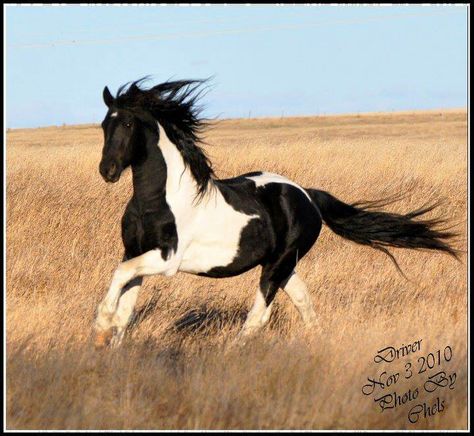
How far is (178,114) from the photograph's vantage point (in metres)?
6.37

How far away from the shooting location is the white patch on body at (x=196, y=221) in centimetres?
616

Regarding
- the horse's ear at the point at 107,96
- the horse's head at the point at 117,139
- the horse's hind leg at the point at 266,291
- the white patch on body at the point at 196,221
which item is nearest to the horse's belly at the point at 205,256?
the white patch on body at the point at 196,221

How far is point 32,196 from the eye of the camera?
12.5 m

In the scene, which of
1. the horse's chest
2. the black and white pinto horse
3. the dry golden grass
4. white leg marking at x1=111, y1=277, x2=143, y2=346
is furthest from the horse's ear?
the dry golden grass

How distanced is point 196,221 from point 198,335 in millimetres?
1097

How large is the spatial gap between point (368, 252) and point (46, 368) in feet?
19.6

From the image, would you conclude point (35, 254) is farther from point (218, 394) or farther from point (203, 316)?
point (218, 394)

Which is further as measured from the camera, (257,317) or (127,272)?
(257,317)

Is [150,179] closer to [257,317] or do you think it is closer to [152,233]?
[152,233]

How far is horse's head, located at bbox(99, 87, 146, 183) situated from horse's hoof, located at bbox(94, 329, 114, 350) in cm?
108

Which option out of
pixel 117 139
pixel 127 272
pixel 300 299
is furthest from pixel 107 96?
pixel 300 299

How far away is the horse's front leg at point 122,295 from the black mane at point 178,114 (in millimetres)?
641

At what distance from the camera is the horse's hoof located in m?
5.95

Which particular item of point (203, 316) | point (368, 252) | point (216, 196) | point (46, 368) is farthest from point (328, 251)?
point (46, 368)
